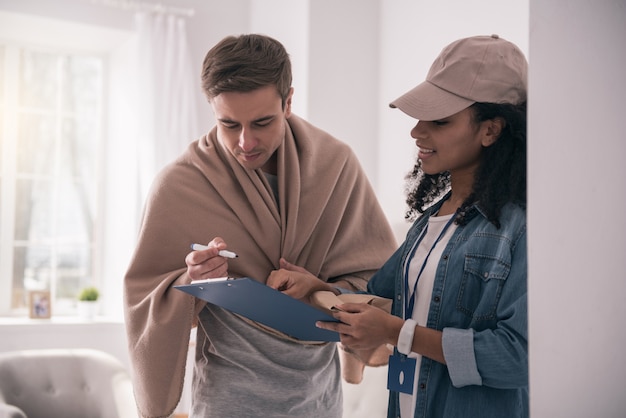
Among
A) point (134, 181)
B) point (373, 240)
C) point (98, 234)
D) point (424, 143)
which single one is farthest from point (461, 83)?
point (98, 234)

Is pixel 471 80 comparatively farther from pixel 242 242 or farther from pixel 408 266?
pixel 242 242

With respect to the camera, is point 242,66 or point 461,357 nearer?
point 461,357

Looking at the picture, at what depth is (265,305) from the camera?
0.91 metres

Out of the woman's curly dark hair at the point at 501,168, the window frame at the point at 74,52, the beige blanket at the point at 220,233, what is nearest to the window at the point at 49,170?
the window frame at the point at 74,52

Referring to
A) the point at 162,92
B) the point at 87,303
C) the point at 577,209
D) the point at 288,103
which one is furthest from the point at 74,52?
the point at 577,209

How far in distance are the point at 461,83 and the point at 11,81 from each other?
238cm

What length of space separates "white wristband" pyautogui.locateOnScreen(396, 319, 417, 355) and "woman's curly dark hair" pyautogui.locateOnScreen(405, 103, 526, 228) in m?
0.16

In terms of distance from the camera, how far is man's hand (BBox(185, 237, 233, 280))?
3.11ft

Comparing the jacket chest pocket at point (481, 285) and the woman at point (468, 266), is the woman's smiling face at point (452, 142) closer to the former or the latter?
the woman at point (468, 266)

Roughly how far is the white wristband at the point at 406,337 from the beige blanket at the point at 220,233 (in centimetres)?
39

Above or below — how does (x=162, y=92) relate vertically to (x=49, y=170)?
above

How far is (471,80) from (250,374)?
2.09ft

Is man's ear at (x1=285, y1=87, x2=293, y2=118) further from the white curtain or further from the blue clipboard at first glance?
the white curtain

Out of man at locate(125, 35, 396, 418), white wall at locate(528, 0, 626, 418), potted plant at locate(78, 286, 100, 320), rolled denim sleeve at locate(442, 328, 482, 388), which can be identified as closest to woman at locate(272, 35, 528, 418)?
rolled denim sleeve at locate(442, 328, 482, 388)
